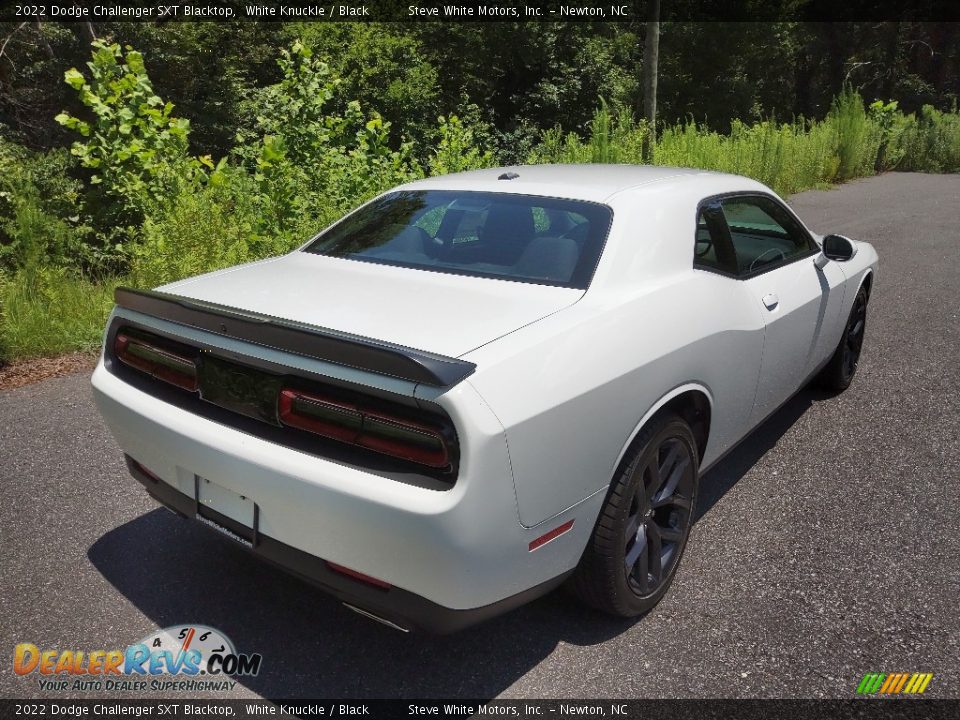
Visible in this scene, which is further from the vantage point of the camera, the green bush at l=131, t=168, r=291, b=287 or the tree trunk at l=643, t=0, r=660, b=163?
the tree trunk at l=643, t=0, r=660, b=163

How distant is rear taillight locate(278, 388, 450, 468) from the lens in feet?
6.49

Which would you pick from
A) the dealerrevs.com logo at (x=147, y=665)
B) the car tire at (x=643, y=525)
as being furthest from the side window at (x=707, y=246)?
the dealerrevs.com logo at (x=147, y=665)

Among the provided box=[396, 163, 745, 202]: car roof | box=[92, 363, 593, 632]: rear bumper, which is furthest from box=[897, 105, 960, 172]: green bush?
box=[92, 363, 593, 632]: rear bumper

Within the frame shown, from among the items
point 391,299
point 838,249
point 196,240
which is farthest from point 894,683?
point 196,240

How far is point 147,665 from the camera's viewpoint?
247 cm

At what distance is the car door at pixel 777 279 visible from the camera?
3352mm

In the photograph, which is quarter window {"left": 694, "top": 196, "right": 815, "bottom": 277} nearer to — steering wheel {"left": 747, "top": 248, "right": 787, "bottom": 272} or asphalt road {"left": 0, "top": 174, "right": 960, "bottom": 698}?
steering wheel {"left": 747, "top": 248, "right": 787, "bottom": 272}

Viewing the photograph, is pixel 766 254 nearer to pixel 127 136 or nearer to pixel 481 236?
pixel 481 236

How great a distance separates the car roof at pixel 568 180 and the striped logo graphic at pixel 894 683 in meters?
1.95

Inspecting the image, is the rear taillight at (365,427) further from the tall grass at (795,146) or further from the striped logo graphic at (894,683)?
the tall grass at (795,146)

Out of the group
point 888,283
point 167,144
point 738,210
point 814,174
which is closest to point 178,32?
point 167,144

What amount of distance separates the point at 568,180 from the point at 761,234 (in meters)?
1.32

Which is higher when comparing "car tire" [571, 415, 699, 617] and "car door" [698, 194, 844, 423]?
"car door" [698, 194, 844, 423]

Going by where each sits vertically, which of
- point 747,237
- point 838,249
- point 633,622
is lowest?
point 633,622
